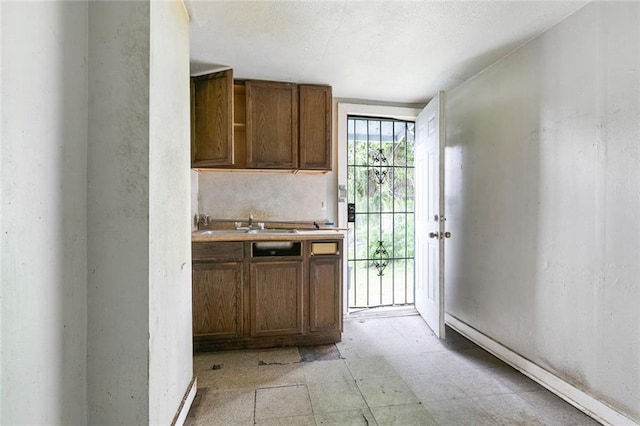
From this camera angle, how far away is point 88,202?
4.07 feet

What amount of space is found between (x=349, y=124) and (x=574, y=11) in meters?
2.00

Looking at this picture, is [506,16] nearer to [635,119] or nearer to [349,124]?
[635,119]

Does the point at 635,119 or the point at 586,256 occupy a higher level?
the point at 635,119

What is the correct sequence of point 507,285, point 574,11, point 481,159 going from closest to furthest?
1. point 574,11
2. point 507,285
3. point 481,159

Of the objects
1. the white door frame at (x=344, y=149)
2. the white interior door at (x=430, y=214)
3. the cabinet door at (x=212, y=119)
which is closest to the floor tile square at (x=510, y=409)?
the white interior door at (x=430, y=214)

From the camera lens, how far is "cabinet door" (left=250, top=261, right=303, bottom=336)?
8.33 ft

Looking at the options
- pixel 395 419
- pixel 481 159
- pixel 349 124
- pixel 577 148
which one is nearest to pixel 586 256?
pixel 577 148

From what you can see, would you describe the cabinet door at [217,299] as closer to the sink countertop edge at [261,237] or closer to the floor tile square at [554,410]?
the sink countertop edge at [261,237]

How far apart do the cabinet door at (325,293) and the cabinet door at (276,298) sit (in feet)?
0.33

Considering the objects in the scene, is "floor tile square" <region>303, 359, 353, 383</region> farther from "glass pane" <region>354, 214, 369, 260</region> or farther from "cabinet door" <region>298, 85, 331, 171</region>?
"cabinet door" <region>298, 85, 331, 171</region>

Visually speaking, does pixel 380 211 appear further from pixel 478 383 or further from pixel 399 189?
pixel 478 383

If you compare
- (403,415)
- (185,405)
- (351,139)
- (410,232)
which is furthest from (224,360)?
(351,139)

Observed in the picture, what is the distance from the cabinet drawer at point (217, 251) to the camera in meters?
2.45

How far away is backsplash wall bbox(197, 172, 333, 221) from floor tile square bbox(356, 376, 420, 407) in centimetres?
164
